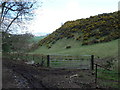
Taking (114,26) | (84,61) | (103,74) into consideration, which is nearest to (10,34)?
(84,61)

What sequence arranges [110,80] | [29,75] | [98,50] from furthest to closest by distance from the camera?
1. [98,50]
2. [29,75]
3. [110,80]

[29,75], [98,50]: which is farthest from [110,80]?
[98,50]

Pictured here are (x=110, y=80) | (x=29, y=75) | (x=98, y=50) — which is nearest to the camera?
(x=110, y=80)

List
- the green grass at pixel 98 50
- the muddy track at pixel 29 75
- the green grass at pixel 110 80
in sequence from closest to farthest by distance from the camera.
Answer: the muddy track at pixel 29 75 → the green grass at pixel 110 80 → the green grass at pixel 98 50

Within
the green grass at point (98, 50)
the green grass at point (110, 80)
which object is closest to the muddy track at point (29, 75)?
the green grass at point (110, 80)

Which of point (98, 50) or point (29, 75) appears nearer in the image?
point (29, 75)

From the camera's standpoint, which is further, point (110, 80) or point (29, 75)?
point (29, 75)

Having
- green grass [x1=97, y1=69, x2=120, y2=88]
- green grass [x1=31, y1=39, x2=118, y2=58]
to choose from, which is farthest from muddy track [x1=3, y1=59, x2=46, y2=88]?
green grass [x1=31, y1=39, x2=118, y2=58]

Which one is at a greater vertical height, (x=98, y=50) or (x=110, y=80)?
(x=98, y=50)

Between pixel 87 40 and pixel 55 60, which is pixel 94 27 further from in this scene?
pixel 55 60

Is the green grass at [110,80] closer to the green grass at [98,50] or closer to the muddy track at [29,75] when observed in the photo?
the muddy track at [29,75]

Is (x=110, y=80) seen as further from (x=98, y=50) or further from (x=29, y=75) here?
(x=98, y=50)

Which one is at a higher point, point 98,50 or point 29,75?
point 98,50

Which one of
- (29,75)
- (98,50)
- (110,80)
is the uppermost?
(98,50)
